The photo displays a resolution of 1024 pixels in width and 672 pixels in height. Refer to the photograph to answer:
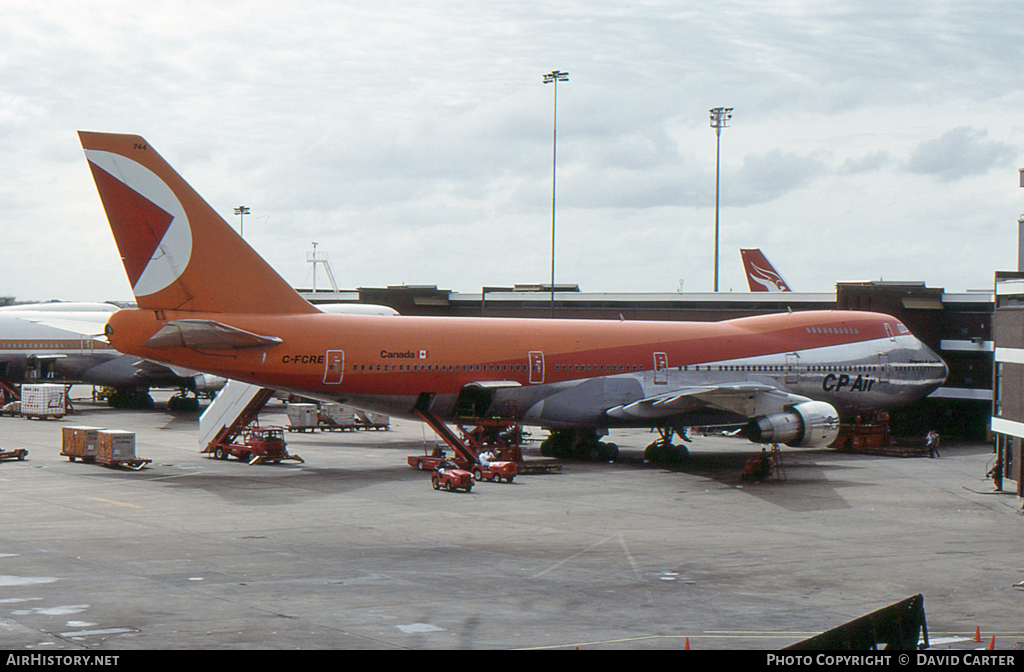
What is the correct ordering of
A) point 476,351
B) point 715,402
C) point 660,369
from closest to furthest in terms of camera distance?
point 476,351 → point 715,402 → point 660,369

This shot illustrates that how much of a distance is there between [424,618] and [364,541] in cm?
715

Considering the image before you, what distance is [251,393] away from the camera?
38.3 metres

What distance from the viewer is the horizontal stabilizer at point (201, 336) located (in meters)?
30.9

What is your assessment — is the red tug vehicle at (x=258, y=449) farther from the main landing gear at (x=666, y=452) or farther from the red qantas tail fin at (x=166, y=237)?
the main landing gear at (x=666, y=452)

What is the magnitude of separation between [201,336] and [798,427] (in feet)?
62.9

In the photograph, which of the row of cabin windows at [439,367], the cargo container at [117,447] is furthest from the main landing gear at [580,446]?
the cargo container at [117,447]

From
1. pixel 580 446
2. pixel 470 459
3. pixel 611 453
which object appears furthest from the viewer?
pixel 580 446

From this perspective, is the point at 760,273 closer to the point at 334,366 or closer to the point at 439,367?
the point at 439,367

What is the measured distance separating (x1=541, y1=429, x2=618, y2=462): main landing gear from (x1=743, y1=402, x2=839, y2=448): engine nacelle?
21.3 feet

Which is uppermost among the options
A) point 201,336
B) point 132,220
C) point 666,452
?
point 132,220

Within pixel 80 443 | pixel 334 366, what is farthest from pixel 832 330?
pixel 80 443

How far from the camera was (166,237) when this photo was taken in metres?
31.4
